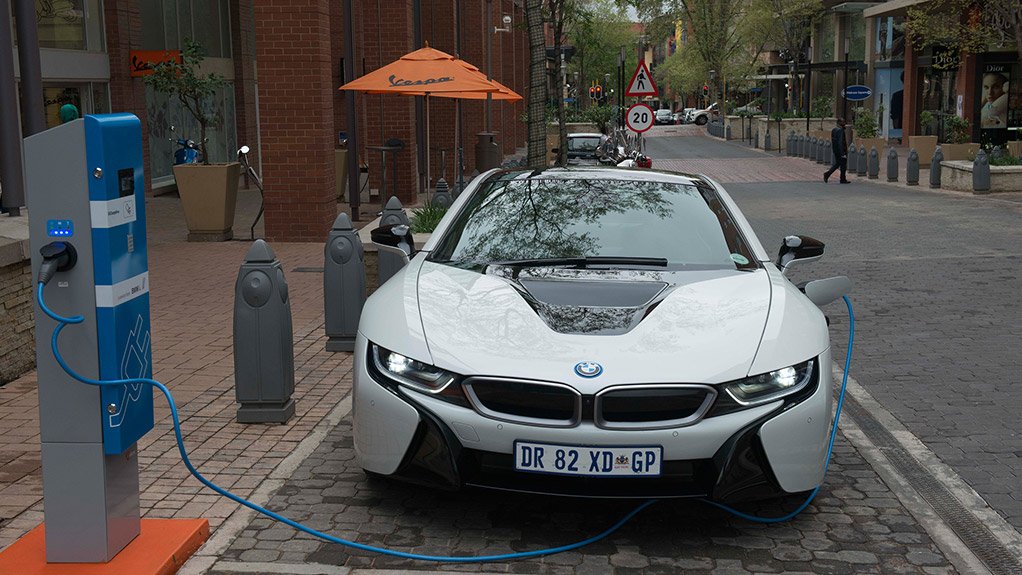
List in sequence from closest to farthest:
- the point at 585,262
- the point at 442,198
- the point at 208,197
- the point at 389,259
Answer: the point at 585,262 < the point at 389,259 < the point at 442,198 < the point at 208,197

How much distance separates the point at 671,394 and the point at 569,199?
196cm

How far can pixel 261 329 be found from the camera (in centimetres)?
652

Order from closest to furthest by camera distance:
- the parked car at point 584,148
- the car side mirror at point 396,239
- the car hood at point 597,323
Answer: the car hood at point 597,323
the car side mirror at point 396,239
the parked car at point 584,148

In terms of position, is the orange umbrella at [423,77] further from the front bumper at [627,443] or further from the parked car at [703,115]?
the parked car at [703,115]

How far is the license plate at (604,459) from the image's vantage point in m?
4.56

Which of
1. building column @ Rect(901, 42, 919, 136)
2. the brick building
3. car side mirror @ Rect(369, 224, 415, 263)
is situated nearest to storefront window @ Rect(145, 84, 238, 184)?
the brick building

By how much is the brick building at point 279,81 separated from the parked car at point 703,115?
4833cm

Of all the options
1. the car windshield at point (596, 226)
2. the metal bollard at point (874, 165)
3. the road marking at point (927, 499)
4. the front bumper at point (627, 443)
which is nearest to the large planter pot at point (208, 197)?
the car windshield at point (596, 226)

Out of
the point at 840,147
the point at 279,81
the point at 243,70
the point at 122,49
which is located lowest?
the point at 840,147

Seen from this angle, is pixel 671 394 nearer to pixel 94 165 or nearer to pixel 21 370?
pixel 94 165

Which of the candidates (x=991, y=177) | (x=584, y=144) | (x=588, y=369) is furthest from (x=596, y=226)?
(x=584, y=144)

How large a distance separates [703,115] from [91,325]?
9477 centimetres

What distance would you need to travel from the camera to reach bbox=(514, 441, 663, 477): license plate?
15.0ft

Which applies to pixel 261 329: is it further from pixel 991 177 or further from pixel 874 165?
pixel 874 165
